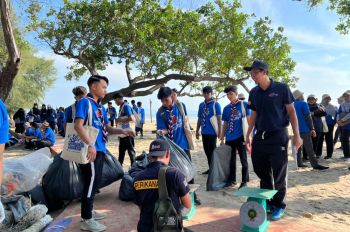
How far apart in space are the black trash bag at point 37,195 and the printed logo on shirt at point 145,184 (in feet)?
9.10

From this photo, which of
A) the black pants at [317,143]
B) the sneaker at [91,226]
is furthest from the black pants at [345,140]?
the sneaker at [91,226]

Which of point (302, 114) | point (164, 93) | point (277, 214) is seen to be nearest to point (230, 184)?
point (277, 214)

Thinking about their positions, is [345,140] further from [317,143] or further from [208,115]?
[208,115]

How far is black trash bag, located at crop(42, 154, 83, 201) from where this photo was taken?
488 cm

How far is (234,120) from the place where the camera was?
243 inches

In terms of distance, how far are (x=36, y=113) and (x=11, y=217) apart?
1569cm

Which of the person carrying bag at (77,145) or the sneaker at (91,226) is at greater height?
the person carrying bag at (77,145)

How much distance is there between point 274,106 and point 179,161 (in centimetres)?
136

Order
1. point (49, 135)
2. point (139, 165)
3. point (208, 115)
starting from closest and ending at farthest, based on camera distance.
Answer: point (139, 165) < point (208, 115) < point (49, 135)

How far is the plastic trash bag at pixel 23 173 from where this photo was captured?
190 inches

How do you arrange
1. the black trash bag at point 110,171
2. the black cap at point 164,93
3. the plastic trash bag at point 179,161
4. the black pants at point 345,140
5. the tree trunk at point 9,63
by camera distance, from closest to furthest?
1. the plastic trash bag at point 179,161
2. the black cap at point 164,93
3. the black trash bag at point 110,171
4. the tree trunk at point 9,63
5. the black pants at point 345,140

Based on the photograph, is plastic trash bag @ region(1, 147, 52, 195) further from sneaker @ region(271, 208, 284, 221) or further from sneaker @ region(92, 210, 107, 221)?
sneaker @ region(271, 208, 284, 221)

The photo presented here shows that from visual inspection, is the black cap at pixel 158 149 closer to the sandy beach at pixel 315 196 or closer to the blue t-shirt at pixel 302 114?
the sandy beach at pixel 315 196

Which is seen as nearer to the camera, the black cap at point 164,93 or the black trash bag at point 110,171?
the black cap at point 164,93
